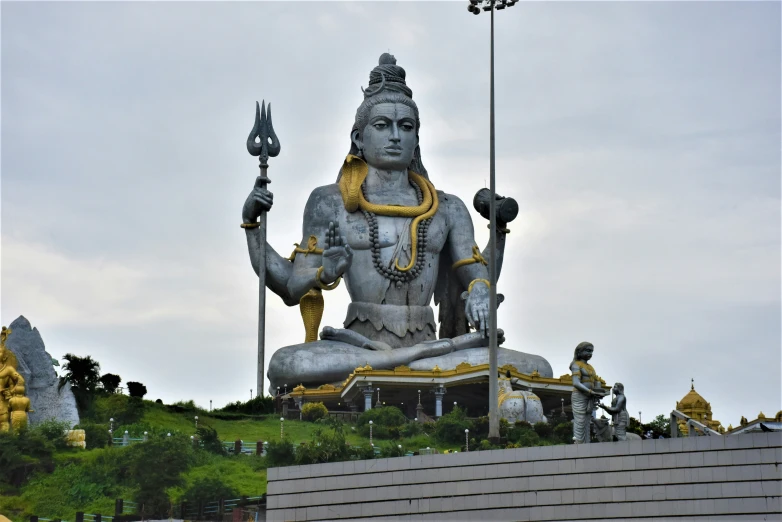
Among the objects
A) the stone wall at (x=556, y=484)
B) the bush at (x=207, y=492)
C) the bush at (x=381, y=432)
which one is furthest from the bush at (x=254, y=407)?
the stone wall at (x=556, y=484)

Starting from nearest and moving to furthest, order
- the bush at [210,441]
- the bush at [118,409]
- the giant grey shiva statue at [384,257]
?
the bush at [210,441] < the bush at [118,409] < the giant grey shiva statue at [384,257]

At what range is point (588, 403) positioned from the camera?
21.8 meters

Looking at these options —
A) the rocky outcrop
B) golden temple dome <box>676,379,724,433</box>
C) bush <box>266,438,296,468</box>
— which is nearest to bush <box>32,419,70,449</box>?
the rocky outcrop

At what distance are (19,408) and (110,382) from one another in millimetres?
2085

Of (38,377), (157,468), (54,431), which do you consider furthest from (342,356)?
(157,468)

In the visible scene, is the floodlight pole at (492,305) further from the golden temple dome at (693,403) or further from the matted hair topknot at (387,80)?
the golden temple dome at (693,403)

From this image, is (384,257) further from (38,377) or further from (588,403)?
(588,403)

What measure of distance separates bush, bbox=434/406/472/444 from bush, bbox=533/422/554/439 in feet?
3.20

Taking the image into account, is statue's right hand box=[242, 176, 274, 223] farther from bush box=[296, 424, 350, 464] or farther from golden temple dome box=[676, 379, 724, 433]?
golden temple dome box=[676, 379, 724, 433]

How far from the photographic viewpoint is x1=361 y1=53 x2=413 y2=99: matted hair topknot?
1267 inches

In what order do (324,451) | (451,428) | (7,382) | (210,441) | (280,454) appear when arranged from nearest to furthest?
(324,451) → (280,454) → (210,441) → (451,428) → (7,382)

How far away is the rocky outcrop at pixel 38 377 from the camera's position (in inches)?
1119

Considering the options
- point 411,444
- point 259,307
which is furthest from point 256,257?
point 411,444

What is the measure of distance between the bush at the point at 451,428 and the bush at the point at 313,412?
2061 millimetres
